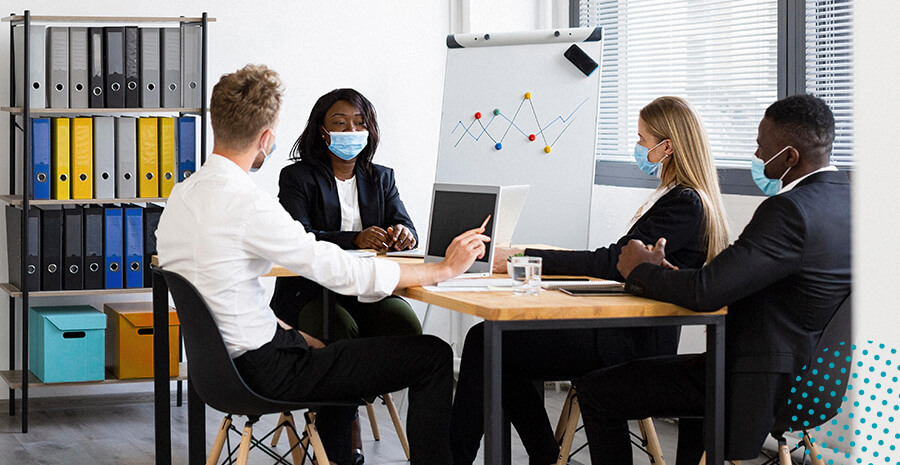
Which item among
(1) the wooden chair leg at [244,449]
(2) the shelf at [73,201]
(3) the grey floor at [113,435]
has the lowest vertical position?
(3) the grey floor at [113,435]

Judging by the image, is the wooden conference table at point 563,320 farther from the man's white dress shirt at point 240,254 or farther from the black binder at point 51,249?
the black binder at point 51,249

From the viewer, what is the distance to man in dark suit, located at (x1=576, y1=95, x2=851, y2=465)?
2.17 meters

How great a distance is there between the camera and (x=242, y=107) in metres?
2.33

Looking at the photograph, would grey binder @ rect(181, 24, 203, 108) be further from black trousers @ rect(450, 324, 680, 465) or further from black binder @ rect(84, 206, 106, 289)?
black trousers @ rect(450, 324, 680, 465)

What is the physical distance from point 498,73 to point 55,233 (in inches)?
73.3

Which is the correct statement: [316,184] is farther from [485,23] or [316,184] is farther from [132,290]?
[485,23]

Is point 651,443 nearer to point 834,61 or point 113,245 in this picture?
point 834,61

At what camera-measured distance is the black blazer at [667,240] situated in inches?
105

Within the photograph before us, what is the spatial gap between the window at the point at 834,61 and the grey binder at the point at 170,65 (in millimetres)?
2392

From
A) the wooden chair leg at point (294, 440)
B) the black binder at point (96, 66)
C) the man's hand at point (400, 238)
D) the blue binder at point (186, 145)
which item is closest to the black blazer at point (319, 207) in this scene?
the man's hand at point (400, 238)

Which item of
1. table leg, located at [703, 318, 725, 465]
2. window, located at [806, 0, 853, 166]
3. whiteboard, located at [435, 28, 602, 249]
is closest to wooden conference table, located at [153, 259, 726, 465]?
table leg, located at [703, 318, 725, 465]

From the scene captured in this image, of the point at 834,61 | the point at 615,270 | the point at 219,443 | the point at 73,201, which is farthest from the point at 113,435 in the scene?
the point at 834,61

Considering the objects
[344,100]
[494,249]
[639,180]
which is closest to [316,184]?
[344,100]

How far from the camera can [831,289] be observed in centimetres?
221
